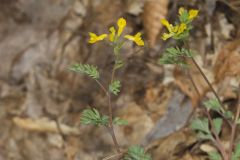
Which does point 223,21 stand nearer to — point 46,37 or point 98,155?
point 98,155

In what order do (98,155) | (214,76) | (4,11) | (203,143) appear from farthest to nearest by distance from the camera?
(4,11), (98,155), (214,76), (203,143)

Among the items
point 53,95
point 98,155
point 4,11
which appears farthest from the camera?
point 4,11

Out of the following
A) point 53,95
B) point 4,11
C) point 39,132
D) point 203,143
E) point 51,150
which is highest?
point 4,11

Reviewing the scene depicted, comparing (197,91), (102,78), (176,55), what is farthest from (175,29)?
(102,78)

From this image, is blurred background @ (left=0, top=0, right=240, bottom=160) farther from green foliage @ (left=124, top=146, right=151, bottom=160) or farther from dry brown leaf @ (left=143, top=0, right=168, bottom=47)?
green foliage @ (left=124, top=146, right=151, bottom=160)

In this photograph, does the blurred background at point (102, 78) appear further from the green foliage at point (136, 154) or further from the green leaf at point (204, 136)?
the green foliage at point (136, 154)

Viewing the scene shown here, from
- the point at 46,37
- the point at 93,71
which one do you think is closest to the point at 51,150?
the point at 46,37
